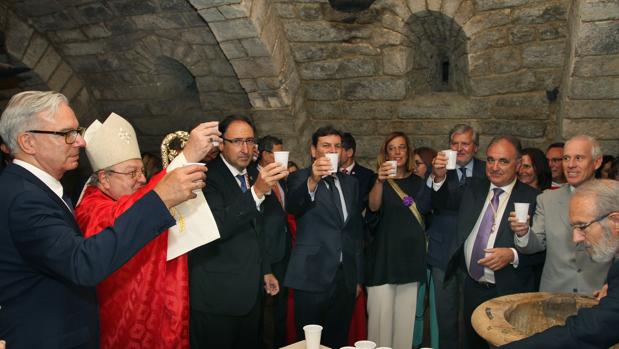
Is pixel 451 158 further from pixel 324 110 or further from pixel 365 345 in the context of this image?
pixel 324 110

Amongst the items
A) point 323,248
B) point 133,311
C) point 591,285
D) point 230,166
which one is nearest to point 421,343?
point 323,248

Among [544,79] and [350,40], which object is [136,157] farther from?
[544,79]

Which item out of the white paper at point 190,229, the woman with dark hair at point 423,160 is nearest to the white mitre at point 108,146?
the white paper at point 190,229

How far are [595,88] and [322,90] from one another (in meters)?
2.68

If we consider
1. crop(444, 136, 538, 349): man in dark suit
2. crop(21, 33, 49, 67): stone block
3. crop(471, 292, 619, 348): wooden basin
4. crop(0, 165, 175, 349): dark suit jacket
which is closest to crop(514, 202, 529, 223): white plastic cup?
crop(444, 136, 538, 349): man in dark suit

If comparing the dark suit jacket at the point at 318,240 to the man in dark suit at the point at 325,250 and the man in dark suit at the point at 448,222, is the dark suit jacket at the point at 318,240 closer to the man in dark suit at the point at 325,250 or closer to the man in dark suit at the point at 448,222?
the man in dark suit at the point at 325,250

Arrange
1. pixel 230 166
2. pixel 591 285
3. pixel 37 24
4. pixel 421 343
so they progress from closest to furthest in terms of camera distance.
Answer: pixel 591 285 → pixel 230 166 → pixel 421 343 → pixel 37 24

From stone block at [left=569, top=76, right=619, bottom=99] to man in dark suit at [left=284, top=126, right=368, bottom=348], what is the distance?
7.95 feet

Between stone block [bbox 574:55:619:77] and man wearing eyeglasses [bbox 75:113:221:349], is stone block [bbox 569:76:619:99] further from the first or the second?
man wearing eyeglasses [bbox 75:113:221:349]

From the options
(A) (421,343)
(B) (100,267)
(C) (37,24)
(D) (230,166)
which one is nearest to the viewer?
(B) (100,267)

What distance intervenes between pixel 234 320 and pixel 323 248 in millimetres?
800

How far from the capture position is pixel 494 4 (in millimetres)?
4820

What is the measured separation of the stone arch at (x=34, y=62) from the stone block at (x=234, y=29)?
7.09 ft

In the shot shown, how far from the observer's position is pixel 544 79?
5.09m
